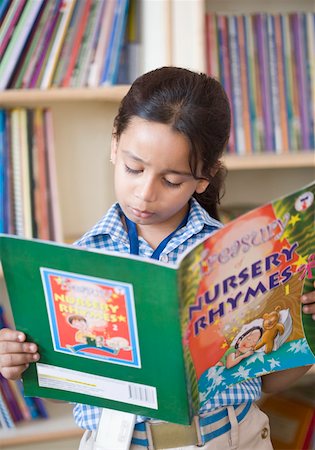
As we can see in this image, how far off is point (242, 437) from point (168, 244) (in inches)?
11.7

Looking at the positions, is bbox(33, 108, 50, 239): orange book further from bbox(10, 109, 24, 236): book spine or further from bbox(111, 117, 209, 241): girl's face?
bbox(111, 117, 209, 241): girl's face

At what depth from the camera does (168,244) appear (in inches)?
38.0

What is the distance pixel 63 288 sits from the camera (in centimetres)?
81

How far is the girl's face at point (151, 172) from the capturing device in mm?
880

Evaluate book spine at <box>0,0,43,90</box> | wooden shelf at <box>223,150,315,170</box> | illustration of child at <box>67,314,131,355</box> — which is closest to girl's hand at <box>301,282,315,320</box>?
illustration of child at <box>67,314,131,355</box>

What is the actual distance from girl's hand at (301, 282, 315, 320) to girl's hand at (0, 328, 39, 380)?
36 cm

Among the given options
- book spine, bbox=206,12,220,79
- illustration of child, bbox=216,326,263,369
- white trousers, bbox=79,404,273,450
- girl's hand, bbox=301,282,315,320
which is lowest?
white trousers, bbox=79,404,273,450

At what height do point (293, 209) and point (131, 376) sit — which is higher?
point (293, 209)

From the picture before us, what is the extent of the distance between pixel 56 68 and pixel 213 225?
76 cm

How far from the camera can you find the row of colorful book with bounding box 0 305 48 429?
1638 millimetres

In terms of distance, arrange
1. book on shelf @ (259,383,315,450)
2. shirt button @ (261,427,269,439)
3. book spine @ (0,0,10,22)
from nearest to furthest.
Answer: shirt button @ (261,427,269,439) → book spine @ (0,0,10,22) → book on shelf @ (259,383,315,450)

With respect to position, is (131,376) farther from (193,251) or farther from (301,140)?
(301,140)

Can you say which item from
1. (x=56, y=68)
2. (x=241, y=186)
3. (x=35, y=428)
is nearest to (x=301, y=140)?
(x=241, y=186)

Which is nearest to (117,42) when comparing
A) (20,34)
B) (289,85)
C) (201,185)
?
(20,34)
